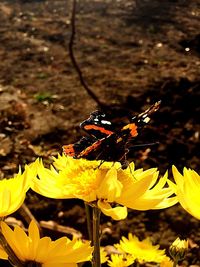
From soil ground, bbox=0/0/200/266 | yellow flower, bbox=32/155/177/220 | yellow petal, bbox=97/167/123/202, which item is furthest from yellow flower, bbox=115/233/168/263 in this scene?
soil ground, bbox=0/0/200/266

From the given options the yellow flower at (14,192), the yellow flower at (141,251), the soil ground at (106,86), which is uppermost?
the yellow flower at (14,192)

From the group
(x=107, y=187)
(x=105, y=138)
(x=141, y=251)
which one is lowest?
(x=141, y=251)

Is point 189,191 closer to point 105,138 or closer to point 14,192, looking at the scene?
point 14,192

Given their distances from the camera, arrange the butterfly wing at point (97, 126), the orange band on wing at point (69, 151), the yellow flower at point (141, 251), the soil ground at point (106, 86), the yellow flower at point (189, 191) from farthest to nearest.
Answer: the soil ground at point (106, 86) < the yellow flower at point (141, 251) < the butterfly wing at point (97, 126) < the orange band on wing at point (69, 151) < the yellow flower at point (189, 191)

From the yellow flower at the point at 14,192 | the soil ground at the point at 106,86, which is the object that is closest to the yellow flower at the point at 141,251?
the yellow flower at the point at 14,192

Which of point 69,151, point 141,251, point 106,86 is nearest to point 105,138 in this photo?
point 69,151

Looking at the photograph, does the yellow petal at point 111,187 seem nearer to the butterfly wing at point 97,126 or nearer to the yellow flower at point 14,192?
the yellow flower at point 14,192

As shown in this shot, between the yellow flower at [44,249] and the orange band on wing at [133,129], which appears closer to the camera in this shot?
the yellow flower at [44,249]
